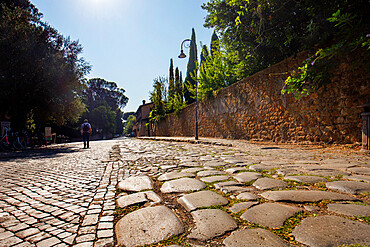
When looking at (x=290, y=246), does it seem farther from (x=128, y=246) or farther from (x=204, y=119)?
(x=204, y=119)

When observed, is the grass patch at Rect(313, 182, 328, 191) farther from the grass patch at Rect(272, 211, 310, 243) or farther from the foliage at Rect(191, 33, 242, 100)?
the foliage at Rect(191, 33, 242, 100)

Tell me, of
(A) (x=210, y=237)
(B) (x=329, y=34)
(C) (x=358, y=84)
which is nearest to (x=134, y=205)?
(A) (x=210, y=237)

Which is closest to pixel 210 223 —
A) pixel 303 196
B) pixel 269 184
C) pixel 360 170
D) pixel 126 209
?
pixel 126 209

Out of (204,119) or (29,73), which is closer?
(29,73)

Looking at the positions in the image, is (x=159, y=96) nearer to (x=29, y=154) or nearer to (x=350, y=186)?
(x=29, y=154)

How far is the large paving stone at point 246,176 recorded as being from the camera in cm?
266

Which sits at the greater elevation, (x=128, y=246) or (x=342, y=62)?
(x=342, y=62)

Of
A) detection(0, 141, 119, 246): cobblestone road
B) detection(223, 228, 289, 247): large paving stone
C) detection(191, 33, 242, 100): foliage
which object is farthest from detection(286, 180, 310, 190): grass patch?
detection(191, 33, 242, 100): foliage

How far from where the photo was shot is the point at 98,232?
1.47 meters

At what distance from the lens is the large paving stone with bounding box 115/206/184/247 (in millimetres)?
1323

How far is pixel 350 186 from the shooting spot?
212 cm

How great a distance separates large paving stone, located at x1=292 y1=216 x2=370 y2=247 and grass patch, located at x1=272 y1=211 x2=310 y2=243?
29 mm

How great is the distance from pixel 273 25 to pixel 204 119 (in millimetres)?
7737

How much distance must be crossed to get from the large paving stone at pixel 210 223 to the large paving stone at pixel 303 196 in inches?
24.9
